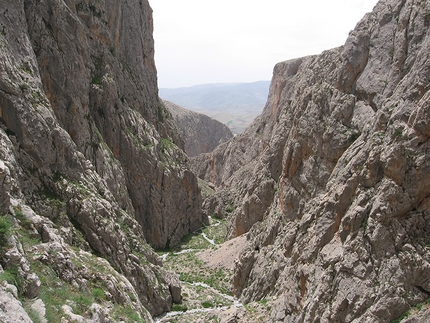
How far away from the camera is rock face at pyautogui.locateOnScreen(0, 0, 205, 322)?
16.3 m

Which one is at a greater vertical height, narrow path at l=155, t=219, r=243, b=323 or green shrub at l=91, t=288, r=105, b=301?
green shrub at l=91, t=288, r=105, b=301

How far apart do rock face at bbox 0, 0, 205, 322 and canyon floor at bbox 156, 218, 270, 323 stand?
2.04m

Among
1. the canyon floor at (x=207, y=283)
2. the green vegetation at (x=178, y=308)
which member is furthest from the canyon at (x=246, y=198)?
the green vegetation at (x=178, y=308)

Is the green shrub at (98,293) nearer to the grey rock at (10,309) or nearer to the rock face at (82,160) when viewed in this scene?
the rock face at (82,160)

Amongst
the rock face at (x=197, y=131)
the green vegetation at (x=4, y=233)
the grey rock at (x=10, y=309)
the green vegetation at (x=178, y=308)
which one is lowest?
the green vegetation at (x=178, y=308)

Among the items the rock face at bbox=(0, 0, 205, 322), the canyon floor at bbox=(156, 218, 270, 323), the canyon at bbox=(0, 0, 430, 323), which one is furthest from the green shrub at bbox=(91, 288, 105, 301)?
the canyon floor at bbox=(156, 218, 270, 323)

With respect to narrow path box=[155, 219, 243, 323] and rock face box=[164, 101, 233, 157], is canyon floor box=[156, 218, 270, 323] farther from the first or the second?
rock face box=[164, 101, 233, 157]

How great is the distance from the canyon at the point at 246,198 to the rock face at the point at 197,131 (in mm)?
94802

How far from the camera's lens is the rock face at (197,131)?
139125mm

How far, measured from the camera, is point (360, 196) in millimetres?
19609

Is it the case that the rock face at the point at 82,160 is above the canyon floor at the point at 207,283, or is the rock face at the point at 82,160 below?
above

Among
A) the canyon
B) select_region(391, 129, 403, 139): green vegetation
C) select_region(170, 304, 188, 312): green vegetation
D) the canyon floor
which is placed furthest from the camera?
select_region(170, 304, 188, 312): green vegetation

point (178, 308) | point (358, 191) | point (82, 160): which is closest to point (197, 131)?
point (178, 308)

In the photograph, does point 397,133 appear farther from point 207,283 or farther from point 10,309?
point 207,283
